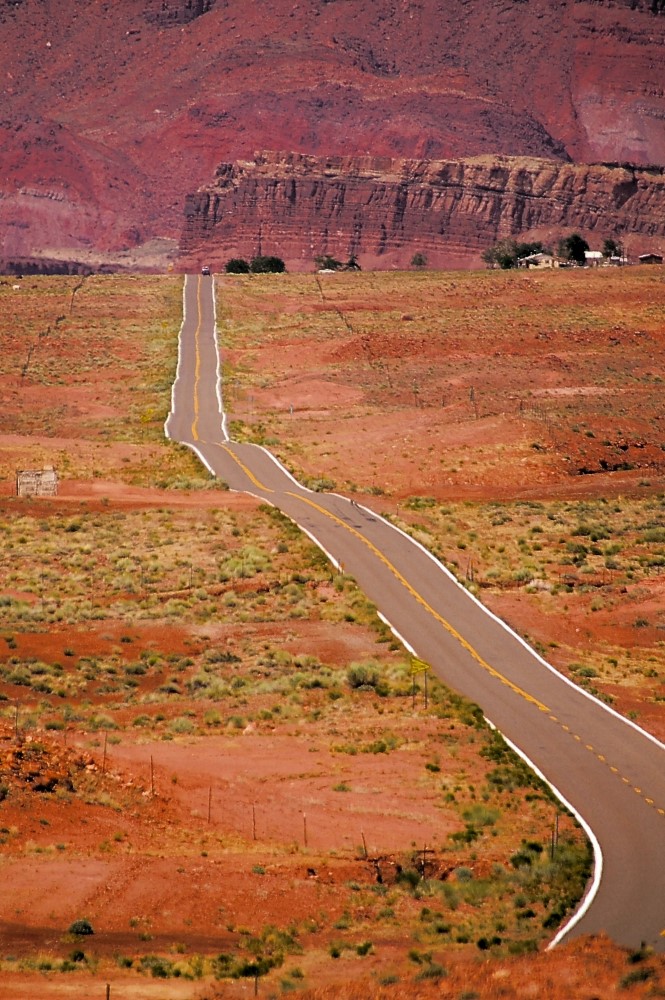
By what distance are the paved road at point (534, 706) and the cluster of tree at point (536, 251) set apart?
9533 centimetres

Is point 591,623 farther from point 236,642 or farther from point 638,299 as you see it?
point 638,299

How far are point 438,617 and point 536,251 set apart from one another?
435 ft

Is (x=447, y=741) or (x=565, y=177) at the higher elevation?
(x=565, y=177)

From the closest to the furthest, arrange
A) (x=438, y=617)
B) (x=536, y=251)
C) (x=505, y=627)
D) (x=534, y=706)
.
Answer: (x=534, y=706) → (x=505, y=627) → (x=438, y=617) → (x=536, y=251)

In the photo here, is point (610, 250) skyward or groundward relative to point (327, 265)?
skyward

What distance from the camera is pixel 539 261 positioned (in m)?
157

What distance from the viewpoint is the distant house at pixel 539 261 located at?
154000 mm

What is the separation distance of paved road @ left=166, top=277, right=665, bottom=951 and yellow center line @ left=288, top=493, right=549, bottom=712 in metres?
0.03

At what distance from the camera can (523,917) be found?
1102 inches

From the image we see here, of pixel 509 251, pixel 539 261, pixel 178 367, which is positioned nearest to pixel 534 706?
pixel 178 367

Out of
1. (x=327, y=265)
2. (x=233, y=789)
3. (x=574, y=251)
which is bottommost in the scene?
(x=233, y=789)

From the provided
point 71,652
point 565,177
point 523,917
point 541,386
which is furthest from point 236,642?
point 565,177

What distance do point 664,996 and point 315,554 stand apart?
103 feet

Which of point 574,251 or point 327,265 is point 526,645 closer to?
point 574,251
